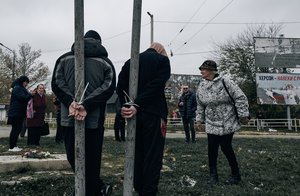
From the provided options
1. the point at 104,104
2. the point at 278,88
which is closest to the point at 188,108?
the point at 104,104

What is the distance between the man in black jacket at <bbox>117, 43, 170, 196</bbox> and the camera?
354cm

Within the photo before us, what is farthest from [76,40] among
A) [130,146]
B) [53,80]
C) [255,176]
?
[255,176]

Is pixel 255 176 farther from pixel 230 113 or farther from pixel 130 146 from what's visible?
pixel 130 146

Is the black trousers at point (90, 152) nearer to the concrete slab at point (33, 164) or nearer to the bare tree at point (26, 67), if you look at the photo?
the concrete slab at point (33, 164)

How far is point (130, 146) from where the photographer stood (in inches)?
105

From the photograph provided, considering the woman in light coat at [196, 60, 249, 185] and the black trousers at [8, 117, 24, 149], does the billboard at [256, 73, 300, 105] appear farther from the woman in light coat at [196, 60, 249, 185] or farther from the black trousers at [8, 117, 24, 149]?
the woman in light coat at [196, 60, 249, 185]

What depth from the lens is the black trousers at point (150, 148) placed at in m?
3.54

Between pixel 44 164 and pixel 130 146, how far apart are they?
137 inches

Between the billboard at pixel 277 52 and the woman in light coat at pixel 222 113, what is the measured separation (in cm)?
2437

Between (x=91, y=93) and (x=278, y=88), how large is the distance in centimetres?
2742

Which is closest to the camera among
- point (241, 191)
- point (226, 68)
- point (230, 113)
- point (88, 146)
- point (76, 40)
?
point (76, 40)

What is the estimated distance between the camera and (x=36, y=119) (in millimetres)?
9602

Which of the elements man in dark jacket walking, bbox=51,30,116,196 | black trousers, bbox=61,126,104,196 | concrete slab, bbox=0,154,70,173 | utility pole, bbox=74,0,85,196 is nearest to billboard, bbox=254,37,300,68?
concrete slab, bbox=0,154,70,173

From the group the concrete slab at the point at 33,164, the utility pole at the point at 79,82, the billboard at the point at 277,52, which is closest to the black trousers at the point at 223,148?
the concrete slab at the point at 33,164
